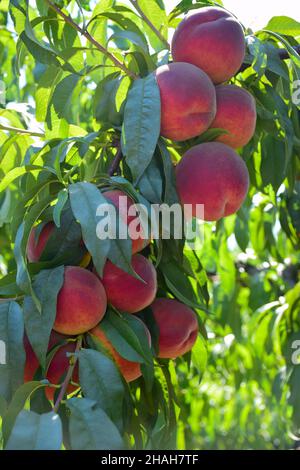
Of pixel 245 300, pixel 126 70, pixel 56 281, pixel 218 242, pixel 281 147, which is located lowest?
pixel 245 300

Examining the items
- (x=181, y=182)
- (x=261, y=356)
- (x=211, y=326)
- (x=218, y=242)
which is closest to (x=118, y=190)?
(x=181, y=182)

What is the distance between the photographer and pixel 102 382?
84 centimetres

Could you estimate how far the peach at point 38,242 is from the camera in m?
1.00

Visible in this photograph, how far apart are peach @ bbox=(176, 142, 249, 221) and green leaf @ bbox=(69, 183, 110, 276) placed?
7.6 inches

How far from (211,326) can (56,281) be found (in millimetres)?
1704

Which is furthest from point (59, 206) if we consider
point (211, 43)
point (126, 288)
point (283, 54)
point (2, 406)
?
point (283, 54)

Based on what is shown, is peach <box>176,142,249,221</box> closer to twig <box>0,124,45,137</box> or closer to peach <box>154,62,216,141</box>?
peach <box>154,62,216,141</box>

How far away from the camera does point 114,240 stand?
86 centimetres

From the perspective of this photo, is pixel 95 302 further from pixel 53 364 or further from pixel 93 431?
pixel 93 431

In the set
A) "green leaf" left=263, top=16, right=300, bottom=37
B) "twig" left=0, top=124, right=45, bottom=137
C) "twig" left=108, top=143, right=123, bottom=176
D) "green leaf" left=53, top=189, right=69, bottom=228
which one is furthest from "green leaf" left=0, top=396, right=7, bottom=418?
"green leaf" left=263, top=16, right=300, bottom=37

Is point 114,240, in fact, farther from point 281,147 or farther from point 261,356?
point 261,356

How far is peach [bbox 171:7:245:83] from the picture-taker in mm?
1088

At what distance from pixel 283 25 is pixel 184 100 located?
33 centimetres

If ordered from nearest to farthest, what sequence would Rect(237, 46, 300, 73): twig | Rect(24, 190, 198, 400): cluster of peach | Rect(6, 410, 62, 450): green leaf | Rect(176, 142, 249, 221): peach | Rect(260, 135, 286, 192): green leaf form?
Rect(6, 410, 62, 450): green leaf < Rect(24, 190, 198, 400): cluster of peach < Rect(176, 142, 249, 221): peach < Rect(237, 46, 300, 73): twig < Rect(260, 135, 286, 192): green leaf
